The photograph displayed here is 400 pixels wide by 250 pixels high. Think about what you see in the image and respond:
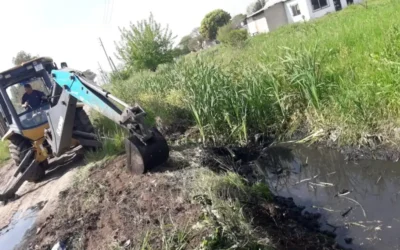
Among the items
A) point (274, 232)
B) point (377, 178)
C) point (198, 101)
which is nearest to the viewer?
point (274, 232)

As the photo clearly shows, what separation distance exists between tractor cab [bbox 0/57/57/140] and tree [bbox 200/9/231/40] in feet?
152

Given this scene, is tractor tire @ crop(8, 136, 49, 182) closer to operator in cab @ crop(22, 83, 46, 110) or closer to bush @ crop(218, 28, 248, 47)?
operator in cab @ crop(22, 83, 46, 110)

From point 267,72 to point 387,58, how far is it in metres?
2.26

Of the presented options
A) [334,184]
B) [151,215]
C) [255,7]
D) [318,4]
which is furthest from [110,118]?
[255,7]

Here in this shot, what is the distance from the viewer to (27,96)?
9281 millimetres

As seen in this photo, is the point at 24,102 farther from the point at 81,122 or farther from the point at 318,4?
the point at 318,4

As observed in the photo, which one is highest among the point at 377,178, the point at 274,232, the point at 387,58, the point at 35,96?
the point at 35,96

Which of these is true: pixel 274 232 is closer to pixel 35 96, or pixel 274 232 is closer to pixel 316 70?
pixel 316 70

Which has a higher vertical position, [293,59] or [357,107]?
[293,59]

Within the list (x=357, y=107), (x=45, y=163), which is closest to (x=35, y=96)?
(x=45, y=163)

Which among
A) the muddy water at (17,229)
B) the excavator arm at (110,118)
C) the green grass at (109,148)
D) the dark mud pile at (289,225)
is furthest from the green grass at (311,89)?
the muddy water at (17,229)

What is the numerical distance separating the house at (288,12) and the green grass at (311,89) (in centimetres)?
2668

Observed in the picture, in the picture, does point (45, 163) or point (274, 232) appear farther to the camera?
point (45, 163)

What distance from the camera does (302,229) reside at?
4578mm
